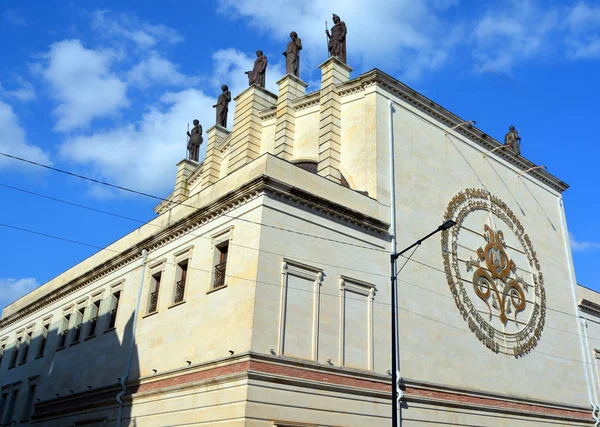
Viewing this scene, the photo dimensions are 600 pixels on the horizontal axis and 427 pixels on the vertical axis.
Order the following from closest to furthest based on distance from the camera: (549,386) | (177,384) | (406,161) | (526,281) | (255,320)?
(255,320) → (177,384) → (406,161) → (549,386) → (526,281)

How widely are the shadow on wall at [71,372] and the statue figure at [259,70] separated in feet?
43.8

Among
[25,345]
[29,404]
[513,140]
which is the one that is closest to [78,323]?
[29,404]

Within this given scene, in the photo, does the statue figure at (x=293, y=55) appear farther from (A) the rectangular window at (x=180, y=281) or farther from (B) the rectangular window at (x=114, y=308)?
(B) the rectangular window at (x=114, y=308)

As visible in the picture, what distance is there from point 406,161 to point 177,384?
1344 centimetres

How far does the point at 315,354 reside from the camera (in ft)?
65.4

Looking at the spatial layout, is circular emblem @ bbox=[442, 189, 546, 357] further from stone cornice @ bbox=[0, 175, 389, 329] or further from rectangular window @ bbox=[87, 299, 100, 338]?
rectangular window @ bbox=[87, 299, 100, 338]

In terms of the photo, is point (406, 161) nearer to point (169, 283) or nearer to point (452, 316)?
point (452, 316)

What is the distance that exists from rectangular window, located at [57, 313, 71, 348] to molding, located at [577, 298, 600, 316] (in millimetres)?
27649

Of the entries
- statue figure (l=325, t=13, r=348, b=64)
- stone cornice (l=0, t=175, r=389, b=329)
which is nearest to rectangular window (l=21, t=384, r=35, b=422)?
stone cornice (l=0, t=175, r=389, b=329)

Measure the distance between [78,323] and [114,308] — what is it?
3964 millimetres

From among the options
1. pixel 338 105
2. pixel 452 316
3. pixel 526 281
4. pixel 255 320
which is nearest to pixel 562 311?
pixel 526 281

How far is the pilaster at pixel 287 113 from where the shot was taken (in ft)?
99.5

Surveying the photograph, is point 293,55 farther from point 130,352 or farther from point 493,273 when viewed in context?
point 130,352

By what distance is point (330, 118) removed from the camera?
91.7ft
